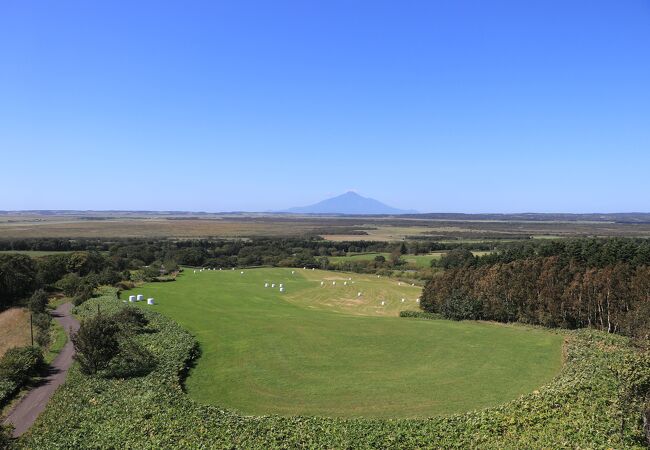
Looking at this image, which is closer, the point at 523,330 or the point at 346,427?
the point at 346,427

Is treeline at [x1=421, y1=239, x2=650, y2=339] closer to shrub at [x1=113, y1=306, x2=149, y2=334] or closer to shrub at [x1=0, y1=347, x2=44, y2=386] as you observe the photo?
shrub at [x1=113, y1=306, x2=149, y2=334]

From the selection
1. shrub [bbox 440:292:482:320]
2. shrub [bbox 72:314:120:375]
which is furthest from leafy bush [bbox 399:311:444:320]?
shrub [bbox 72:314:120:375]

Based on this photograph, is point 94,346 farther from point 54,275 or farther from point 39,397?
point 54,275

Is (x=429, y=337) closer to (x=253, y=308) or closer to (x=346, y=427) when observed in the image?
(x=346, y=427)

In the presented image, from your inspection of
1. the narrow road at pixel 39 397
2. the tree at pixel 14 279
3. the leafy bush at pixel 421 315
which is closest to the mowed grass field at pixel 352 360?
the leafy bush at pixel 421 315

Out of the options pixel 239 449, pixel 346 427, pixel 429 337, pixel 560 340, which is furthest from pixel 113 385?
pixel 560 340

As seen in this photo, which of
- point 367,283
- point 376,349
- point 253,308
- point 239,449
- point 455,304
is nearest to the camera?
point 239,449

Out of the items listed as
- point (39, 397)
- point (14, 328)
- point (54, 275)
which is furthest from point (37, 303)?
point (54, 275)
